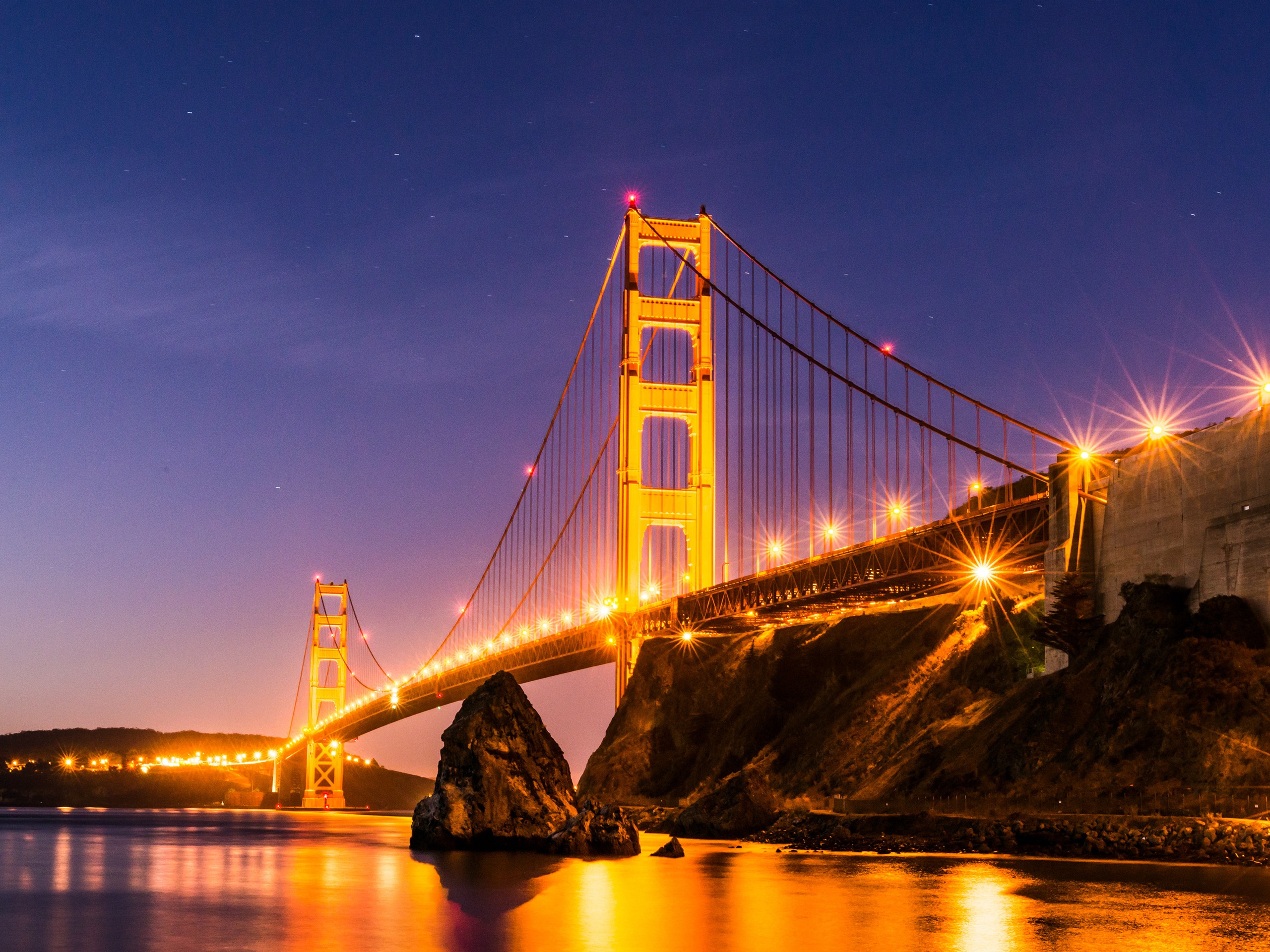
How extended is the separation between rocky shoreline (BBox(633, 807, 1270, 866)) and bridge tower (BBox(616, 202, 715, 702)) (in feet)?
87.7

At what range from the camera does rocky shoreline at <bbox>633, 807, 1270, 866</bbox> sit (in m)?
29.3

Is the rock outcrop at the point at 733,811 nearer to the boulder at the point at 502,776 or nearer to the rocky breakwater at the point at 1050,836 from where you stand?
the rocky breakwater at the point at 1050,836

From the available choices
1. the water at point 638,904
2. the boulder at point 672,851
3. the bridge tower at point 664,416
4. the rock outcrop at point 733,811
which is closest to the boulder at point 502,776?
the water at point 638,904

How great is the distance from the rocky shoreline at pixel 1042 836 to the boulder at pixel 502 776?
7266 mm

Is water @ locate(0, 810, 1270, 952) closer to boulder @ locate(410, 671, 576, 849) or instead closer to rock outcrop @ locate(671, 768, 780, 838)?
boulder @ locate(410, 671, 576, 849)

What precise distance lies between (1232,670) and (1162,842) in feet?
19.2

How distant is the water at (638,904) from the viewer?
1750cm

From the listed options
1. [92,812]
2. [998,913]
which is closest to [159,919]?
[998,913]

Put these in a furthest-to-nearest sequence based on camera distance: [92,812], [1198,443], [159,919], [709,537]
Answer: [92,812] < [709,537] < [1198,443] < [159,919]

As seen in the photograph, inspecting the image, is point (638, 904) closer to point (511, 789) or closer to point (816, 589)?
point (511, 789)

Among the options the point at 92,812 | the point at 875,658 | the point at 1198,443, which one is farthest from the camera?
the point at 92,812

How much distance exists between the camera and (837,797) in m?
45.9

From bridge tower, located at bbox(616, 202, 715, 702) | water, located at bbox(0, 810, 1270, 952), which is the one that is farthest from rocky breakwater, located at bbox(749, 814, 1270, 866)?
bridge tower, located at bbox(616, 202, 715, 702)

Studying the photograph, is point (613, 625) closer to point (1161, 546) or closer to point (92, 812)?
point (1161, 546)
